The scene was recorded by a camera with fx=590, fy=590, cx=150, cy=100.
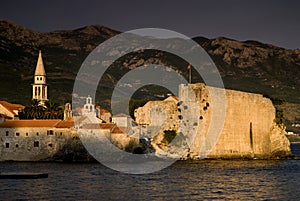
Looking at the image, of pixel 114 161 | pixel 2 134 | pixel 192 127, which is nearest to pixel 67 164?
pixel 114 161

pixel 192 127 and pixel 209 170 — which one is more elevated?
pixel 192 127

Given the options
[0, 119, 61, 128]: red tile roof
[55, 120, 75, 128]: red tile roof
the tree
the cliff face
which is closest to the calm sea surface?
the cliff face

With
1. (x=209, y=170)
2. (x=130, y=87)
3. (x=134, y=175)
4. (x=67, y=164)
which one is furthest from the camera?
(x=130, y=87)

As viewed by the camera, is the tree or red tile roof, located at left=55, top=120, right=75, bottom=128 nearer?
red tile roof, located at left=55, top=120, right=75, bottom=128

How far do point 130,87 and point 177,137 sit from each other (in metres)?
107

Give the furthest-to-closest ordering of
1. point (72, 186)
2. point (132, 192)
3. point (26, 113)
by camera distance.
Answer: point (26, 113) → point (72, 186) → point (132, 192)

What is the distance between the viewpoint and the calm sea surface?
33750mm

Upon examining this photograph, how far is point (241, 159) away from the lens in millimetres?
62562

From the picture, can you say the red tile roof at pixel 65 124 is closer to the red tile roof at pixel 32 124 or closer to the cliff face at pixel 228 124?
the red tile roof at pixel 32 124

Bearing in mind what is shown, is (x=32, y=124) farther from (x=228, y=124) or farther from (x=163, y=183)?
(x=163, y=183)

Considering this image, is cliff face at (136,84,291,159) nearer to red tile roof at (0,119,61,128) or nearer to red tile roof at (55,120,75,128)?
red tile roof at (55,120,75,128)

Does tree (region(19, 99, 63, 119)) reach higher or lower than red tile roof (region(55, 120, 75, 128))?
higher

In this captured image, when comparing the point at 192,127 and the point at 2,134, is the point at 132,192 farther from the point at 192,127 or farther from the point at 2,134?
the point at 2,134

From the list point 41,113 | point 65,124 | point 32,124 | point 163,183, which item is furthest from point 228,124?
point 41,113
